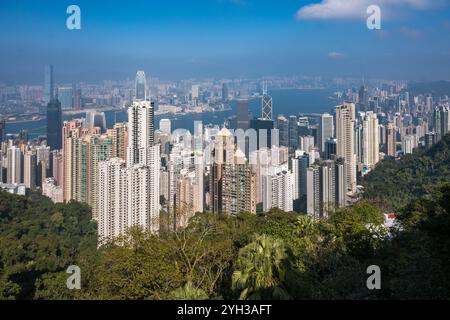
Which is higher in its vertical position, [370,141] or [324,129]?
[324,129]

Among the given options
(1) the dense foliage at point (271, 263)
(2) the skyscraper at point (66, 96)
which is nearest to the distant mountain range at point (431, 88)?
(1) the dense foliage at point (271, 263)

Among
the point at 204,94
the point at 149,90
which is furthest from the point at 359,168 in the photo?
the point at 149,90

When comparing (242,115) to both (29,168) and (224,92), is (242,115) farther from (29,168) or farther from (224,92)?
(29,168)

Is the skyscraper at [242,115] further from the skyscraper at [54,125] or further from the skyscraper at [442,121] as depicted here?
the skyscraper at [442,121]

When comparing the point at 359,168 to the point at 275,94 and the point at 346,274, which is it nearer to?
the point at 275,94

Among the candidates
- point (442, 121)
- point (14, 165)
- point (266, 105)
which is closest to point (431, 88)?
point (442, 121)

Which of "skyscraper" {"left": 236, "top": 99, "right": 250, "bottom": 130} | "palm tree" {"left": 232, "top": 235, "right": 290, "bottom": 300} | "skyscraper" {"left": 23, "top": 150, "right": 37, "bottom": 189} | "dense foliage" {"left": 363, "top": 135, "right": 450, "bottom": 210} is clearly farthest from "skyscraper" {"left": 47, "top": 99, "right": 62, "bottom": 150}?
"palm tree" {"left": 232, "top": 235, "right": 290, "bottom": 300}
